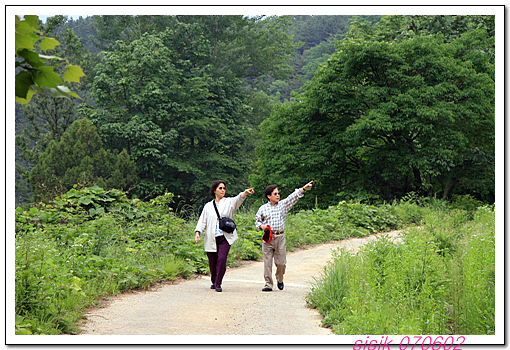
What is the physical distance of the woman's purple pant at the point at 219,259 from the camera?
23.5ft

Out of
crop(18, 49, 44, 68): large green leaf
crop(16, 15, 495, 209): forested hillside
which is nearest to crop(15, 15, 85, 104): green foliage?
crop(18, 49, 44, 68): large green leaf

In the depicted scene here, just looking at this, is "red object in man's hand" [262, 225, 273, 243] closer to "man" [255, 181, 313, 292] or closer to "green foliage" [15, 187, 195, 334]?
"man" [255, 181, 313, 292]

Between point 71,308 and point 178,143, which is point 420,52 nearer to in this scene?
point 178,143

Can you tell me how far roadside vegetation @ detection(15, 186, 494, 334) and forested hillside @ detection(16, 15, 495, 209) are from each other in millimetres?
4587

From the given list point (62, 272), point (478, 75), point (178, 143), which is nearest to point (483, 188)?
point (478, 75)

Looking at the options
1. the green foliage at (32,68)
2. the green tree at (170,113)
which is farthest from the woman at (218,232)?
the green tree at (170,113)

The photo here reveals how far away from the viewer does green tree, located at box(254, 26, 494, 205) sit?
71.7 ft

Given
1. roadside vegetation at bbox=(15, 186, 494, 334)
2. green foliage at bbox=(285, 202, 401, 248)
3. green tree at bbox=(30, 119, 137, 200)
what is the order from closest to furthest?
roadside vegetation at bbox=(15, 186, 494, 334), green foliage at bbox=(285, 202, 401, 248), green tree at bbox=(30, 119, 137, 200)

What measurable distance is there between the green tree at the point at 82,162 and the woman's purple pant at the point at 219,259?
72.2ft

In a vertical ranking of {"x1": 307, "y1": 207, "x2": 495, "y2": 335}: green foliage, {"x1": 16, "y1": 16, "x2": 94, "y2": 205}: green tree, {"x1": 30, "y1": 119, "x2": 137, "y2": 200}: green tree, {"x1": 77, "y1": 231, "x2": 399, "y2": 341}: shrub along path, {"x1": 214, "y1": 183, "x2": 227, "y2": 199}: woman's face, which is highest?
{"x1": 16, "y1": 16, "x2": 94, "y2": 205}: green tree

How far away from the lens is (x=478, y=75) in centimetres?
2214

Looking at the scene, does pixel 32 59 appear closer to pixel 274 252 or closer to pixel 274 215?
pixel 274 215

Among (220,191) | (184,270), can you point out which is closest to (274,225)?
(220,191)
